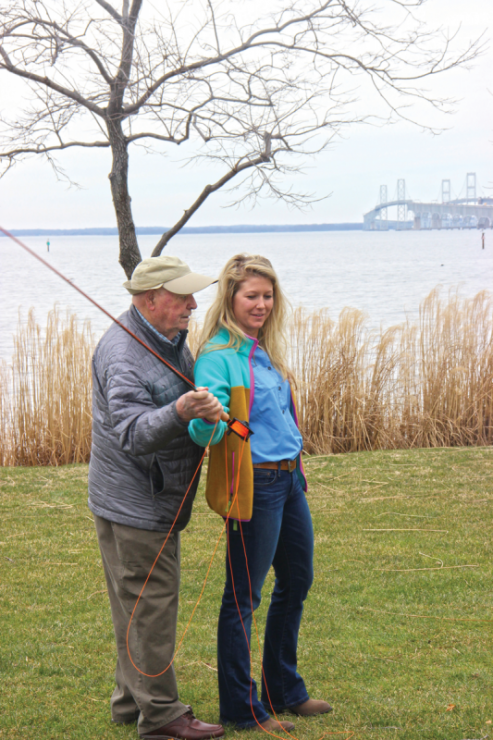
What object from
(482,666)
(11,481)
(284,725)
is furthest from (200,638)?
(11,481)

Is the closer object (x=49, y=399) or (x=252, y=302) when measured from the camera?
(x=252, y=302)

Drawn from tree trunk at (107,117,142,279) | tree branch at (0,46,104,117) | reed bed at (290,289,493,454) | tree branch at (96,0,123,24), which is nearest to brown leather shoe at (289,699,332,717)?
tree trunk at (107,117,142,279)

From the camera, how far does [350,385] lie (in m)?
7.71

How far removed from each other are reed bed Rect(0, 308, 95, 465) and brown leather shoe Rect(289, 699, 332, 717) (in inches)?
192

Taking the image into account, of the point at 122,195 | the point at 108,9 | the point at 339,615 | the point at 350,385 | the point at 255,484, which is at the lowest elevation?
the point at 339,615

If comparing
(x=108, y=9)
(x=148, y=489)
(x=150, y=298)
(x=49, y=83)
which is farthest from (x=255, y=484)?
(x=108, y=9)

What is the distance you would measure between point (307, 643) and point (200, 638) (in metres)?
0.53

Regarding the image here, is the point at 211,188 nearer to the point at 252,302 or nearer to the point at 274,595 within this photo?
the point at 252,302

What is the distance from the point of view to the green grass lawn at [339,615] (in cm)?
295

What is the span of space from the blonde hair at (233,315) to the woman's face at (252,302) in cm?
2

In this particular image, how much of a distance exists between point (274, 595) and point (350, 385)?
16.4 feet

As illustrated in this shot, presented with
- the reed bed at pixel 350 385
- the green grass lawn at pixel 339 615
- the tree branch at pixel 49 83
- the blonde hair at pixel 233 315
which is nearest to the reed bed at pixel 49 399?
the reed bed at pixel 350 385

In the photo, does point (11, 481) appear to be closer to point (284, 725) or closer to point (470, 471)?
point (470, 471)

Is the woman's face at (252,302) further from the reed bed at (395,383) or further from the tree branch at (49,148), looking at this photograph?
the reed bed at (395,383)
